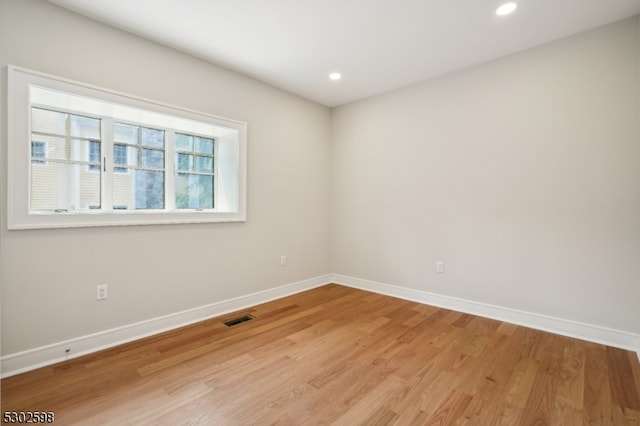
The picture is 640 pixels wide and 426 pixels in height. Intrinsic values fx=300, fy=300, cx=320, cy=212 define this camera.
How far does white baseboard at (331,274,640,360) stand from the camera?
244 cm

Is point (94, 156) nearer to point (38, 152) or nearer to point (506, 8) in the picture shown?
point (38, 152)

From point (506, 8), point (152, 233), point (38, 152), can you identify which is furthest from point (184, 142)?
point (506, 8)

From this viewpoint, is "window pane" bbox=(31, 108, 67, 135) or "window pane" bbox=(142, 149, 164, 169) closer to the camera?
A: "window pane" bbox=(31, 108, 67, 135)

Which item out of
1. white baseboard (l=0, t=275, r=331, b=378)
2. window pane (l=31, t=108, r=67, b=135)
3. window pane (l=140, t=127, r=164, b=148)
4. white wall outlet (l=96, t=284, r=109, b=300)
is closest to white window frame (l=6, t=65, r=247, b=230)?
window pane (l=140, t=127, r=164, b=148)

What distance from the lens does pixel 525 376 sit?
2025mm

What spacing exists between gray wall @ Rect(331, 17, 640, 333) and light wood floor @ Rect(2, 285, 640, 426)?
0.52 m

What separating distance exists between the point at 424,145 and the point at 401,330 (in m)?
2.10

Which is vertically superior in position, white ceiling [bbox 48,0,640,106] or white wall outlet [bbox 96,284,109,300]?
white ceiling [bbox 48,0,640,106]

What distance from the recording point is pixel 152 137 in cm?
290

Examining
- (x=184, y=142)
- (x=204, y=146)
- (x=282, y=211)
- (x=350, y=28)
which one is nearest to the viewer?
(x=350, y=28)

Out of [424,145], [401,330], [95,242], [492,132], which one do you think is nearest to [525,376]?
[401,330]

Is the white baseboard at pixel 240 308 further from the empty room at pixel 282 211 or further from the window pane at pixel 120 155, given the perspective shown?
the window pane at pixel 120 155

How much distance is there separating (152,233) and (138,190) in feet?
1.48

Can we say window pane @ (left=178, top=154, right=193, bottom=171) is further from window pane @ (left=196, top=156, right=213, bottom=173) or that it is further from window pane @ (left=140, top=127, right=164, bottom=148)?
window pane @ (left=140, top=127, right=164, bottom=148)
